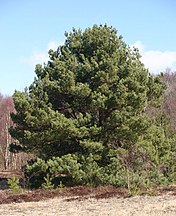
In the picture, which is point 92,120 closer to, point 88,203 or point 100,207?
point 88,203

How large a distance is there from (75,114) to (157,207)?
32.5 feet

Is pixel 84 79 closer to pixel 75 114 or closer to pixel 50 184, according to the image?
pixel 75 114

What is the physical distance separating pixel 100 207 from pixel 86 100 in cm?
822

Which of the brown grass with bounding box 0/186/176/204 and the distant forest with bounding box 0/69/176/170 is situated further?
the distant forest with bounding box 0/69/176/170

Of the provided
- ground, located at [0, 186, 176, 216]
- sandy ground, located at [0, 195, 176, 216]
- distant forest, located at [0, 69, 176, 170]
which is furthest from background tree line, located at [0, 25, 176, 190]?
distant forest, located at [0, 69, 176, 170]

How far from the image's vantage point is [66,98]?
64.2ft

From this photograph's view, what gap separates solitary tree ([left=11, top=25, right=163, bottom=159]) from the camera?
59.1 feet

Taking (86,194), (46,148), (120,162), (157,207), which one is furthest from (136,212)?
(46,148)

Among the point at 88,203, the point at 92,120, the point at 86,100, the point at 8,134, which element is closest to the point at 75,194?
the point at 88,203

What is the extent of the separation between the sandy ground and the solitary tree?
4.68 meters

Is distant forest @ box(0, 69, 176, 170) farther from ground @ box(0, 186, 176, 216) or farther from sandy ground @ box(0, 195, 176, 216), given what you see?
sandy ground @ box(0, 195, 176, 216)

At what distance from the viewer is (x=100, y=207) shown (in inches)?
450

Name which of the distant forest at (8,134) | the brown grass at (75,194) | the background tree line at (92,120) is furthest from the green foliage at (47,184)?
the distant forest at (8,134)

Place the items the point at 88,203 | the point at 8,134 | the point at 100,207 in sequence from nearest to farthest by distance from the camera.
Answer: the point at 100,207
the point at 88,203
the point at 8,134
